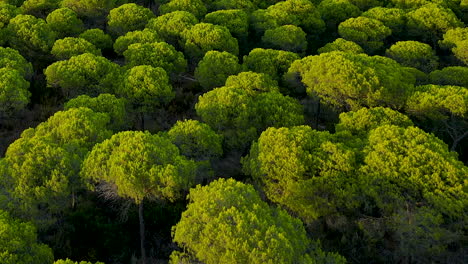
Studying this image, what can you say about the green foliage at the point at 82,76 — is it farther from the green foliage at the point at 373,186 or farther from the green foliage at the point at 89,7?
the green foliage at the point at 89,7

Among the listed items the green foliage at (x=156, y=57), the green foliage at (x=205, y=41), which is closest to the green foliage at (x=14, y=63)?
the green foliage at (x=156, y=57)

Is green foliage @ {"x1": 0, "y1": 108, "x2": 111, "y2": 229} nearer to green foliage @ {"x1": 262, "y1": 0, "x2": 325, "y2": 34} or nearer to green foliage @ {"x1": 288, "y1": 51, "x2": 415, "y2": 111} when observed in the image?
green foliage @ {"x1": 288, "y1": 51, "x2": 415, "y2": 111}

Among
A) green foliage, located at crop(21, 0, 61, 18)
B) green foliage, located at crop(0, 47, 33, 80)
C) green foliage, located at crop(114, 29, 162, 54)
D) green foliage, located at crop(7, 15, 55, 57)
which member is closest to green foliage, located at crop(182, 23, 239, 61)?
green foliage, located at crop(114, 29, 162, 54)

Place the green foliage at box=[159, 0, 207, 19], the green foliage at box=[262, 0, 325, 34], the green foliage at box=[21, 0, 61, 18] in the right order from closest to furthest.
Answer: the green foliage at box=[21, 0, 61, 18] → the green foliage at box=[262, 0, 325, 34] → the green foliage at box=[159, 0, 207, 19]

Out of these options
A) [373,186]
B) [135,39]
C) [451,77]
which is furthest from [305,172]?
[135,39]

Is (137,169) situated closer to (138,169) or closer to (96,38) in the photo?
(138,169)

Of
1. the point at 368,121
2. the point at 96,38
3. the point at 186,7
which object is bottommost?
the point at 96,38
